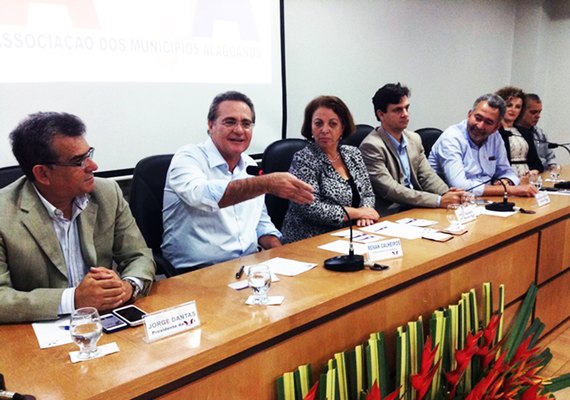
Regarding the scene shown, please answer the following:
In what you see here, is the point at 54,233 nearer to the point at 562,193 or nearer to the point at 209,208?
the point at 209,208

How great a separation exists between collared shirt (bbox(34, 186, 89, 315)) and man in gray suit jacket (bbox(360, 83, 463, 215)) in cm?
162

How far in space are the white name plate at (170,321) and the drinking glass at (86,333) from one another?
109mm

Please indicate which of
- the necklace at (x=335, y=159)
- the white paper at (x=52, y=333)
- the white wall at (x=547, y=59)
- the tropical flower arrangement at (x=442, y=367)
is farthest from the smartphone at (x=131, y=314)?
the white wall at (x=547, y=59)

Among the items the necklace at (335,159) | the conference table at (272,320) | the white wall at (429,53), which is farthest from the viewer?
the white wall at (429,53)

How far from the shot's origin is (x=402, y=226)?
7.18ft

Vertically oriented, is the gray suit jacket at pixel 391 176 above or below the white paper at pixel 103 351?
above

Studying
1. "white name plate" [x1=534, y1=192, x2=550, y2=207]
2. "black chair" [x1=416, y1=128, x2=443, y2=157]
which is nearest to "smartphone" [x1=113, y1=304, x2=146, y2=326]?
"white name plate" [x1=534, y1=192, x2=550, y2=207]

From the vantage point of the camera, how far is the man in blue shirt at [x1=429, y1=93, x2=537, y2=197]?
9.91ft

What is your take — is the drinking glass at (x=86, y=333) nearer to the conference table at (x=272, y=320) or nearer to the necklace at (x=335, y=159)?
the conference table at (x=272, y=320)

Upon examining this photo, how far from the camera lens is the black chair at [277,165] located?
258 centimetres

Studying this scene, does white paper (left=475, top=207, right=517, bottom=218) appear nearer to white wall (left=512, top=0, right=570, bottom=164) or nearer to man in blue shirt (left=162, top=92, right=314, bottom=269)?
man in blue shirt (left=162, top=92, right=314, bottom=269)

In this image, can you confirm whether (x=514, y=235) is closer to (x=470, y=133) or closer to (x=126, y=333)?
(x=470, y=133)

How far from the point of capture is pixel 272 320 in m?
1.24

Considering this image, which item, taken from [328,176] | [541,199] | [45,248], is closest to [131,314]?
[45,248]
